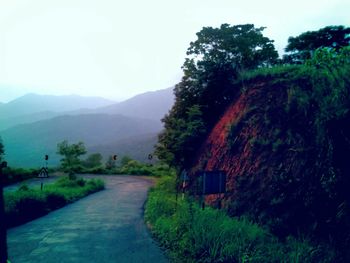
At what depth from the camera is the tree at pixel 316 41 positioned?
14773mm

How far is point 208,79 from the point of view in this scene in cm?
1474

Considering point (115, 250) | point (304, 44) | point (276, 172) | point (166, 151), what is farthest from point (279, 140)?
point (304, 44)

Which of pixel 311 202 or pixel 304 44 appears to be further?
pixel 304 44

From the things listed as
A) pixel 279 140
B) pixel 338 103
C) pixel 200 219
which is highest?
pixel 338 103

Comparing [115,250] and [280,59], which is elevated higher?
[280,59]

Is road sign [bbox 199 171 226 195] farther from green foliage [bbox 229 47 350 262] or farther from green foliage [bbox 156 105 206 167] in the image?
green foliage [bbox 156 105 206 167]

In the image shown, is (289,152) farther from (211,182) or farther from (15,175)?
(15,175)

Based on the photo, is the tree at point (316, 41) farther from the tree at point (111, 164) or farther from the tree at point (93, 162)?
the tree at point (93, 162)

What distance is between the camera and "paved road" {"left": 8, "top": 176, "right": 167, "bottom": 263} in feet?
24.4

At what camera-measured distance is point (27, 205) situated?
41.4 ft

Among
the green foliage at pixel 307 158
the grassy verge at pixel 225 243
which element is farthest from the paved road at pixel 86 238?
the green foliage at pixel 307 158

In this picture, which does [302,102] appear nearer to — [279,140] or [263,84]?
[279,140]

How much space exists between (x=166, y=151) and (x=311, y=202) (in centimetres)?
843

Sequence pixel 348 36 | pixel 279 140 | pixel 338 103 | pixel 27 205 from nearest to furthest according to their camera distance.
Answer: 1. pixel 338 103
2. pixel 279 140
3. pixel 27 205
4. pixel 348 36
